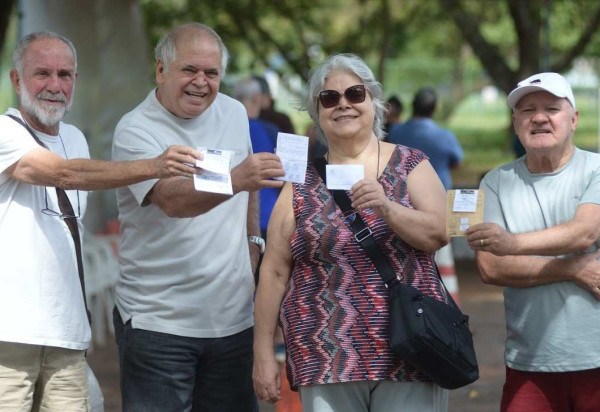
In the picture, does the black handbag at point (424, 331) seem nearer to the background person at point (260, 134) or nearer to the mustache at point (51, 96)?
the mustache at point (51, 96)

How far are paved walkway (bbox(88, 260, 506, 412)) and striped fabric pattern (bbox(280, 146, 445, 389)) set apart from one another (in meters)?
3.60

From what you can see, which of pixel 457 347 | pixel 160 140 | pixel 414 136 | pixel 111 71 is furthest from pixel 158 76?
pixel 111 71

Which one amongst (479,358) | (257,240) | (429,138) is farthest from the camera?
(429,138)

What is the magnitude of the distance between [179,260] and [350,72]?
0.96 meters

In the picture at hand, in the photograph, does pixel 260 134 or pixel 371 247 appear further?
pixel 260 134

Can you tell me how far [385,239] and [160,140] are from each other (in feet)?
3.09

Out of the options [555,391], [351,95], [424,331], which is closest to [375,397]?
[424,331]

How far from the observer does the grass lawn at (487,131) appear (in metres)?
25.8

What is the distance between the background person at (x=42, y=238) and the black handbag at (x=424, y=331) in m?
0.81

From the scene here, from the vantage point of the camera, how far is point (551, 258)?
413 centimetres

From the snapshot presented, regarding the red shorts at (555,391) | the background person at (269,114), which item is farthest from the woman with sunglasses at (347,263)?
the background person at (269,114)

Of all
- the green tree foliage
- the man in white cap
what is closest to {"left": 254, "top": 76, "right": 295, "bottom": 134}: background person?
the man in white cap

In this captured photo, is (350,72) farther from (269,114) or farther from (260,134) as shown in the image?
(269,114)

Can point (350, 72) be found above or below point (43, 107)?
above
